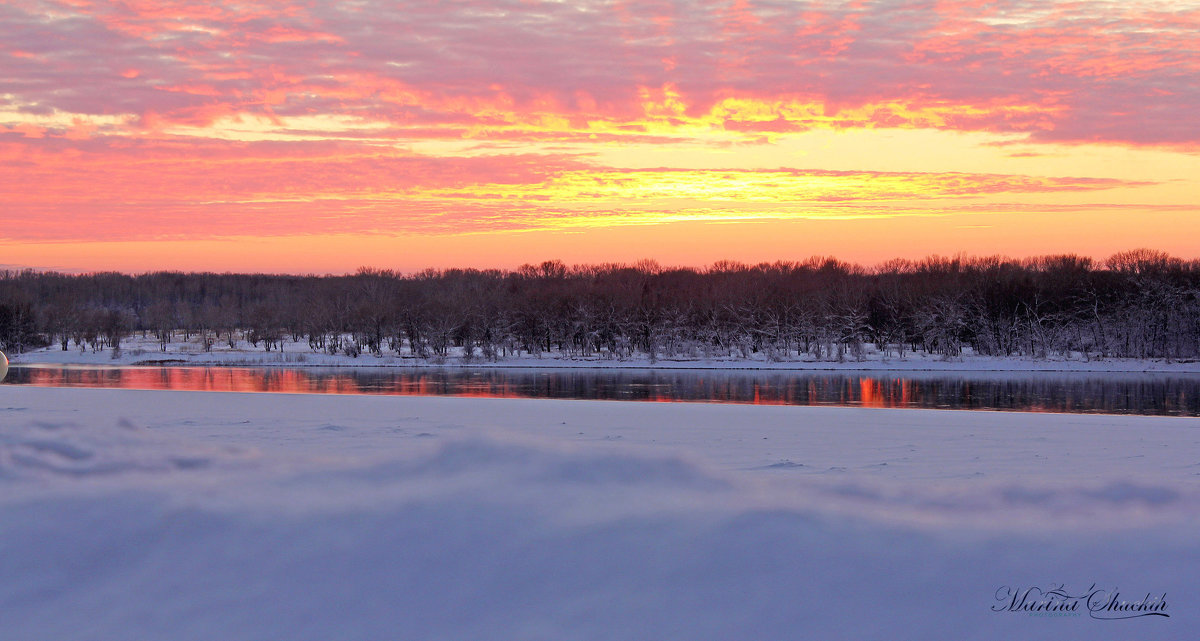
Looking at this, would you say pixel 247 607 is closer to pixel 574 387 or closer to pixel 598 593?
pixel 598 593

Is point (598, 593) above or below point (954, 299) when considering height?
below

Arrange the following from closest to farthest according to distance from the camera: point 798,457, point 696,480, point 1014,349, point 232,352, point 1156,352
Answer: point 696,480, point 798,457, point 1156,352, point 1014,349, point 232,352

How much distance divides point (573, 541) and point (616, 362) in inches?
2605

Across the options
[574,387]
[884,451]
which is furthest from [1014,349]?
[884,451]

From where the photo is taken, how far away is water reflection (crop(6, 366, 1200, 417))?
34.1 m

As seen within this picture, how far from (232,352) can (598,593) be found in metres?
88.7

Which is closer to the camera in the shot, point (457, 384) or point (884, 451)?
point (884, 451)

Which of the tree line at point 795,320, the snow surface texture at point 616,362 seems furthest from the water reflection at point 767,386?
the tree line at point 795,320

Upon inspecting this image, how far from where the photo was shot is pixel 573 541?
22.7 ft

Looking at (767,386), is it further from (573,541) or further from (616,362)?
(573,541)

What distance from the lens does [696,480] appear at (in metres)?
8.49

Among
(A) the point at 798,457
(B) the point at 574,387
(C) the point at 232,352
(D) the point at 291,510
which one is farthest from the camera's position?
(C) the point at 232,352

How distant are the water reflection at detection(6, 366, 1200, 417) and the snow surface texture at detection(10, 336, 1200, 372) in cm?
638

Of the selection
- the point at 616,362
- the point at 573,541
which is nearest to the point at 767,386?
the point at 616,362
